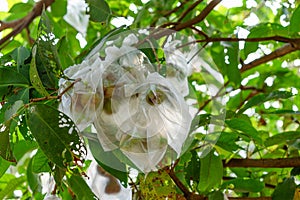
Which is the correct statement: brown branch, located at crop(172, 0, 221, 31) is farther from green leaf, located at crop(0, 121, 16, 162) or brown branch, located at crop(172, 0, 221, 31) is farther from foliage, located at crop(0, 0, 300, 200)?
green leaf, located at crop(0, 121, 16, 162)

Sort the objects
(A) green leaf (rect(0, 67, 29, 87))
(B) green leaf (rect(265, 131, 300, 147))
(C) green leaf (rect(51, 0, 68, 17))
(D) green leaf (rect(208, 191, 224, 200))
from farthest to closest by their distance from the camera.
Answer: (C) green leaf (rect(51, 0, 68, 17))
(B) green leaf (rect(265, 131, 300, 147))
(D) green leaf (rect(208, 191, 224, 200))
(A) green leaf (rect(0, 67, 29, 87))

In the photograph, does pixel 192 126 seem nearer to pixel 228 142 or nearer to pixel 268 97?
pixel 228 142

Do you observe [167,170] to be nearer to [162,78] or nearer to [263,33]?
[162,78]

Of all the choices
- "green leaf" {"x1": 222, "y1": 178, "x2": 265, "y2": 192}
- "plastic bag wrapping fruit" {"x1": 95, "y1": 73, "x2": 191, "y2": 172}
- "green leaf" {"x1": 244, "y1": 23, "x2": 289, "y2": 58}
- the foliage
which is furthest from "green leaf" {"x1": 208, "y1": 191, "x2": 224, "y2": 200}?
"green leaf" {"x1": 244, "y1": 23, "x2": 289, "y2": 58}

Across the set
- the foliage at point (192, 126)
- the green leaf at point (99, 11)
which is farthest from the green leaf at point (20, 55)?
the green leaf at point (99, 11)

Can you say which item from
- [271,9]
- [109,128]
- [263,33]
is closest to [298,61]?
[271,9]

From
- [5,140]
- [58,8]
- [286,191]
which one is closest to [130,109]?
[5,140]
